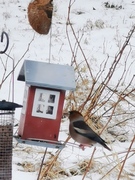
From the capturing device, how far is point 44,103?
2363 millimetres

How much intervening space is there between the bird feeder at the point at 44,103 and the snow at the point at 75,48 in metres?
1.19

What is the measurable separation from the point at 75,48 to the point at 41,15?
3.14m

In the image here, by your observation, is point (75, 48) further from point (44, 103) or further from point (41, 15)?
point (44, 103)

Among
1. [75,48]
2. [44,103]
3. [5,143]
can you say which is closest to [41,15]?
[44,103]

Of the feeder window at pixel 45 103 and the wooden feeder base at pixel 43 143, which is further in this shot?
the feeder window at pixel 45 103

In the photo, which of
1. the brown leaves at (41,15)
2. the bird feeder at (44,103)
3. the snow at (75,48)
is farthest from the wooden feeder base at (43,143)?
the brown leaves at (41,15)

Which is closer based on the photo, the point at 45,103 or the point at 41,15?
the point at 45,103

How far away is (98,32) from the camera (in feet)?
24.8

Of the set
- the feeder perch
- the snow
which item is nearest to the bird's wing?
the feeder perch

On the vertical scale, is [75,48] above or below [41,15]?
below

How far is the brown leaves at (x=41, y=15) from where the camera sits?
146 inches

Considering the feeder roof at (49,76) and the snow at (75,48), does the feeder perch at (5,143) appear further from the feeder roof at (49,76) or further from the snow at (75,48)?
the snow at (75,48)

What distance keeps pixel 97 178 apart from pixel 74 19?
481 cm

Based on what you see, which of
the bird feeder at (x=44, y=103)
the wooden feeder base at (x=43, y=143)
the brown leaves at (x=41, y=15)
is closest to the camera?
the wooden feeder base at (x=43, y=143)
